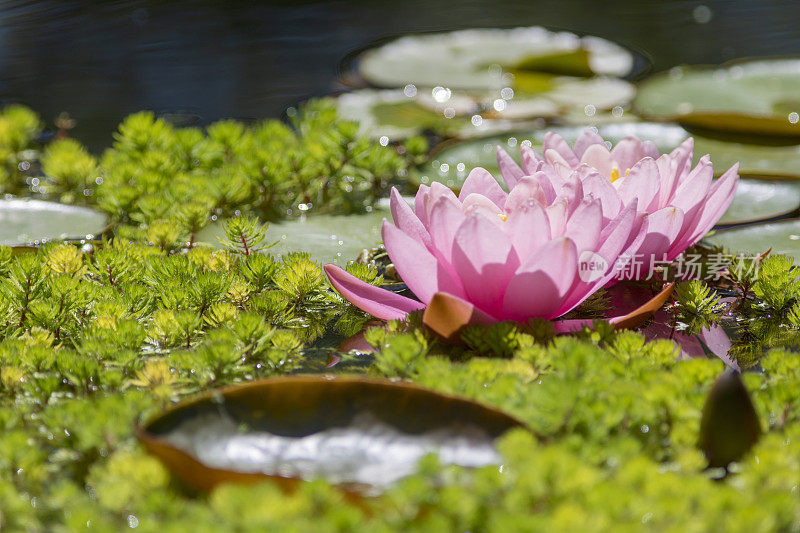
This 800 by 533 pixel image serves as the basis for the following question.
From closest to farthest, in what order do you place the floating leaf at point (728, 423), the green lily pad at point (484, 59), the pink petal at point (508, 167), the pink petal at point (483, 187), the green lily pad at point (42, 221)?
the floating leaf at point (728, 423)
the pink petal at point (483, 187)
the pink petal at point (508, 167)
the green lily pad at point (42, 221)
the green lily pad at point (484, 59)

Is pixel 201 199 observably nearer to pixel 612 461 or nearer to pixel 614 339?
pixel 614 339

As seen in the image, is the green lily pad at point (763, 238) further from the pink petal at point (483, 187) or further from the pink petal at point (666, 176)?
the pink petal at point (483, 187)

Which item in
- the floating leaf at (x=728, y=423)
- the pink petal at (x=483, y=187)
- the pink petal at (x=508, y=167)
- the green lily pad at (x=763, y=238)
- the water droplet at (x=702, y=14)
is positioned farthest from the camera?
the water droplet at (x=702, y=14)

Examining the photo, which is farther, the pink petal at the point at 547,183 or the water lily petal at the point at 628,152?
the water lily petal at the point at 628,152

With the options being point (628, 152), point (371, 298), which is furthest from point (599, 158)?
point (371, 298)

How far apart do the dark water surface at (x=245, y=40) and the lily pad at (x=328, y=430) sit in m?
2.46

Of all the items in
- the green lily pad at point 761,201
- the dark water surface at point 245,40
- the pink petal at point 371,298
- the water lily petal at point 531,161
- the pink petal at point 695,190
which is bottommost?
the dark water surface at point 245,40

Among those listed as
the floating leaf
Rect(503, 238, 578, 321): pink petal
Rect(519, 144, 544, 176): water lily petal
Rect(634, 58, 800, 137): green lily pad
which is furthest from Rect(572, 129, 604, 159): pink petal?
Rect(634, 58, 800, 137): green lily pad

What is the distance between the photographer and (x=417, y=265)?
1.45 meters

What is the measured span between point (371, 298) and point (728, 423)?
732 millimetres

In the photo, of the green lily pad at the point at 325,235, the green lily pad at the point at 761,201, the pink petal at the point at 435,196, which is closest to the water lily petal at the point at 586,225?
the pink petal at the point at 435,196

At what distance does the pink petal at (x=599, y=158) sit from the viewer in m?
1.70

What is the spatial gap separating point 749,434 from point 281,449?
0.61m

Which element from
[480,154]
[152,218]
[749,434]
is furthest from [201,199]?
[749,434]
